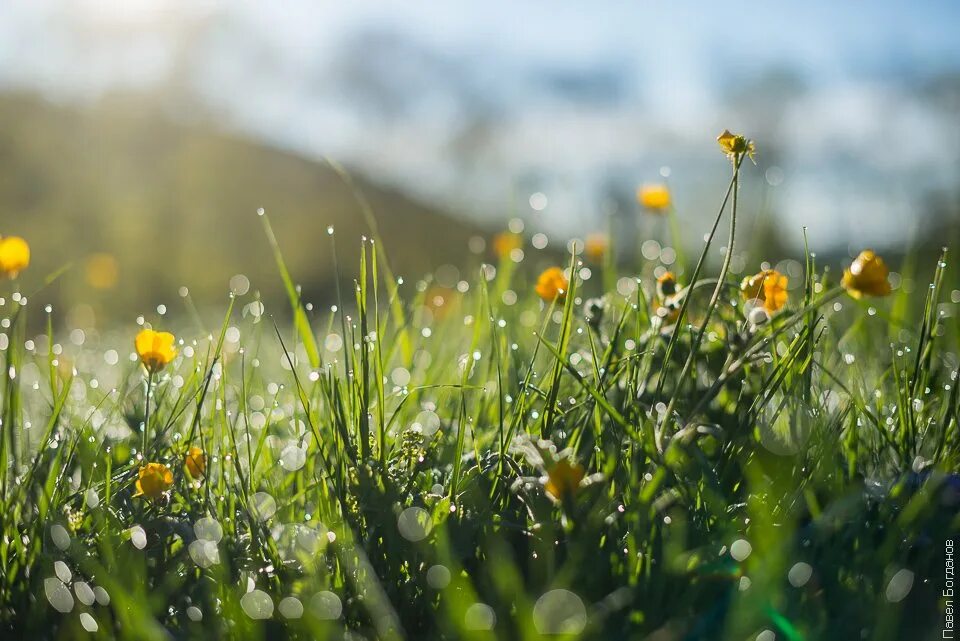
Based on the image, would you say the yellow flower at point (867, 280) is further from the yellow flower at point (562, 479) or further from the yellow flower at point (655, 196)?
the yellow flower at point (655, 196)

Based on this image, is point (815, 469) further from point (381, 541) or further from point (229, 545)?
point (229, 545)

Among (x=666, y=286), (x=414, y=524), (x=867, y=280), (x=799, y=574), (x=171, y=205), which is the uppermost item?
(x=867, y=280)

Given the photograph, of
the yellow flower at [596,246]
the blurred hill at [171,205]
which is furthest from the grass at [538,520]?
the blurred hill at [171,205]

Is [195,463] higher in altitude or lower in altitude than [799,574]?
lower

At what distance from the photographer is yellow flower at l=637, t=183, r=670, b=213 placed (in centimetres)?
222

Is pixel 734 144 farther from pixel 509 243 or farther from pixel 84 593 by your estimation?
pixel 509 243

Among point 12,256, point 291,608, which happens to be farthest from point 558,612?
point 12,256

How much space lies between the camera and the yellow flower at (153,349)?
4.37 feet

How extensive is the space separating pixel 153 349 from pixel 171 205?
11.7 m

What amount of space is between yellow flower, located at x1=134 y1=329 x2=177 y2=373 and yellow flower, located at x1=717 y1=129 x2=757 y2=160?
0.95 m

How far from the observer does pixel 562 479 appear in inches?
37.9

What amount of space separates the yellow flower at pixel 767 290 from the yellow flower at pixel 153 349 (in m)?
0.98

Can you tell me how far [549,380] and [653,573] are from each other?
1.68 feet

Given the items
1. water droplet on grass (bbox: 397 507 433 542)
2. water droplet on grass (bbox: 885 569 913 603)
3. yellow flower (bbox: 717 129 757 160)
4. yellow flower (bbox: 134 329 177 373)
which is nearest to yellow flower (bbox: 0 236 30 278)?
yellow flower (bbox: 134 329 177 373)
